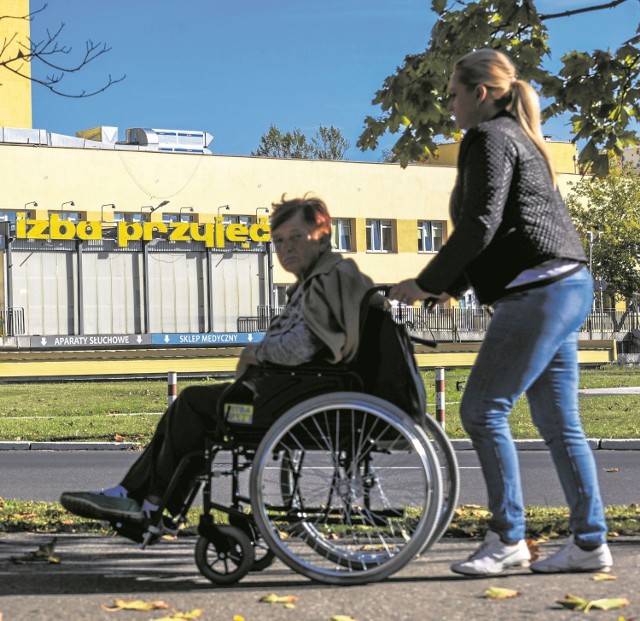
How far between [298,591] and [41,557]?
145 cm

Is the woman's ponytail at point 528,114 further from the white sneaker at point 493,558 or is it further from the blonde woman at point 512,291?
the white sneaker at point 493,558

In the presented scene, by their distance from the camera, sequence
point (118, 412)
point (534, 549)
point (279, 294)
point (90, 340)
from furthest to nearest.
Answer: point (279, 294)
point (90, 340)
point (118, 412)
point (534, 549)

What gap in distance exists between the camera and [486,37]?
7.62 metres

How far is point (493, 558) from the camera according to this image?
4.61 meters

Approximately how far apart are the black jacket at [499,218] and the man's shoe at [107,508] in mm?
1324

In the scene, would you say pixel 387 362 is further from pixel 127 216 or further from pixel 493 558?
pixel 127 216

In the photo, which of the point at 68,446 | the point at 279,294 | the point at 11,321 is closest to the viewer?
the point at 68,446

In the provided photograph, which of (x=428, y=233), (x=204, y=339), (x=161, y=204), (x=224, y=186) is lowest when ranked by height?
(x=204, y=339)

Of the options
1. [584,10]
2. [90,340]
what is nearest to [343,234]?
[90,340]

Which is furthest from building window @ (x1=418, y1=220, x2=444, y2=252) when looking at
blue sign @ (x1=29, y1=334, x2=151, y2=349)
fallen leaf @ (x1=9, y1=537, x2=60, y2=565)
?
fallen leaf @ (x1=9, y1=537, x2=60, y2=565)

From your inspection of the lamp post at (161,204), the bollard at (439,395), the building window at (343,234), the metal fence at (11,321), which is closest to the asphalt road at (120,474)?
the bollard at (439,395)

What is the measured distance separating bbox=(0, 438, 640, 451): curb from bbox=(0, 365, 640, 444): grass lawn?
0.39 m

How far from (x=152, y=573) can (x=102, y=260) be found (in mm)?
49084

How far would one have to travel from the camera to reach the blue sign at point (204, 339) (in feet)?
160
